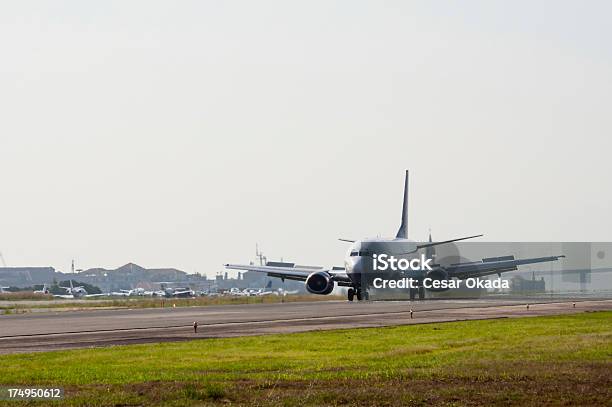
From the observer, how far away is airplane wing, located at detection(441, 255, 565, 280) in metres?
91.8

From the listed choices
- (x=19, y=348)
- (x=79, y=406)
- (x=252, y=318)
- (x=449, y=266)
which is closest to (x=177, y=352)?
(x=19, y=348)

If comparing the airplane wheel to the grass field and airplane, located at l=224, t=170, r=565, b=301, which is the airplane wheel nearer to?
airplane, located at l=224, t=170, r=565, b=301

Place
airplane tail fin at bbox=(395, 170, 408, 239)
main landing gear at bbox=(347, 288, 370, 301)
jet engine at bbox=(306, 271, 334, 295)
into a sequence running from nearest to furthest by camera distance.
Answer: main landing gear at bbox=(347, 288, 370, 301)
jet engine at bbox=(306, 271, 334, 295)
airplane tail fin at bbox=(395, 170, 408, 239)

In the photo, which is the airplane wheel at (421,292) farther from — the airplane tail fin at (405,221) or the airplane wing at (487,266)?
the airplane tail fin at (405,221)

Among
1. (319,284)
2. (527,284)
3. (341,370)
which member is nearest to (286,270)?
(319,284)

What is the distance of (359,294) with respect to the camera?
86.6 meters

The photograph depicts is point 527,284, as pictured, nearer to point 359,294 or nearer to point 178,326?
point 359,294

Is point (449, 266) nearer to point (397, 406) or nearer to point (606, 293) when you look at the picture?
point (606, 293)

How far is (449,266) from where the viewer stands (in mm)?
91500

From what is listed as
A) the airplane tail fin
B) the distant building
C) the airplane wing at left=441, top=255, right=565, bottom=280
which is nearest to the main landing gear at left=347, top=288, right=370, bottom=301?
the airplane wing at left=441, top=255, right=565, bottom=280

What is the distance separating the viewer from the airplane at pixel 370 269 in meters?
83.7

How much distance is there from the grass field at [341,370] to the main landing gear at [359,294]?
4668 centimetres

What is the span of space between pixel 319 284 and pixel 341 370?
218 ft

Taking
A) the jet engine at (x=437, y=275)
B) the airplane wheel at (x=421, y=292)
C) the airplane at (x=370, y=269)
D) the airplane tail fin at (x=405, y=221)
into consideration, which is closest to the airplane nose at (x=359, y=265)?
the airplane at (x=370, y=269)
